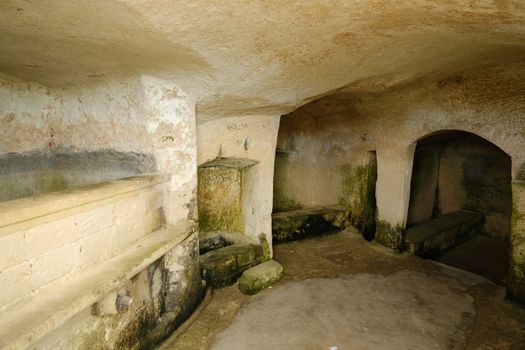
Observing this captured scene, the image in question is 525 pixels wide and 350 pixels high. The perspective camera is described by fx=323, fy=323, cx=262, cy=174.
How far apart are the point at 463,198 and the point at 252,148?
6.25 m

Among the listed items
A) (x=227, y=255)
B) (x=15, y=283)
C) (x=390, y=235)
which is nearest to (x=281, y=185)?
(x=390, y=235)

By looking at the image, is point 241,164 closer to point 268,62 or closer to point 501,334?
point 268,62

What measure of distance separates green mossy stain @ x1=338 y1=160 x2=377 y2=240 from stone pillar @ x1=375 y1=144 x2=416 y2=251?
1.73 ft

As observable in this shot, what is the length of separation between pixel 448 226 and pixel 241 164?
16.2 feet

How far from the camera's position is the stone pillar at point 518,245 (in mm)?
3980

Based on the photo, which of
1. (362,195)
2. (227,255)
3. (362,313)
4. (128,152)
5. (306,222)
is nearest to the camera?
(128,152)

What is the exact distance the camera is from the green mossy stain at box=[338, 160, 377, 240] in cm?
672

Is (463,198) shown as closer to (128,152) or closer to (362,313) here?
(362,313)

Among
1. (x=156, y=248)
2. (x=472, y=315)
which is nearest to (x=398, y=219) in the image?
(x=472, y=315)

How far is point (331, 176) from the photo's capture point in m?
7.29

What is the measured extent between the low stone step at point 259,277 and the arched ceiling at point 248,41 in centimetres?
219

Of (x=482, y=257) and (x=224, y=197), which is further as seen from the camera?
(x=482, y=257)

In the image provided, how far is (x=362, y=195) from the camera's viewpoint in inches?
268

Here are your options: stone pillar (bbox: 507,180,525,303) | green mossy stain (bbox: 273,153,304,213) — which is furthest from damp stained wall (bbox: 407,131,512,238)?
stone pillar (bbox: 507,180,525,303)
